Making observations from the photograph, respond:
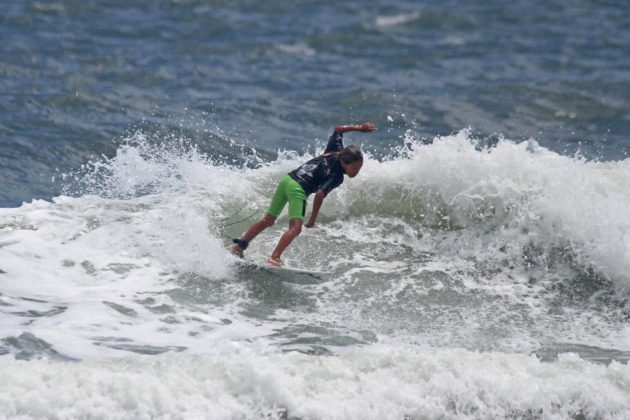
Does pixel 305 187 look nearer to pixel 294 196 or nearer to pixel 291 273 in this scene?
pixel 294 196

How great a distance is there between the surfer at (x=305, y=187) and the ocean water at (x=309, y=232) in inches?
14.5

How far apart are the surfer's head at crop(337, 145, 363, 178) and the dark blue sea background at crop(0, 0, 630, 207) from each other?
4528mm

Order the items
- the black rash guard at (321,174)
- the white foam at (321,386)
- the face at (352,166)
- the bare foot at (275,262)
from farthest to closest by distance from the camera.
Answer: the black rash guard at (321,174) < the face at (352,166) < the bare foot at (275,262) < the white foam at (321,386)

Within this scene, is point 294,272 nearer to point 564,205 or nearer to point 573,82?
point 564,205

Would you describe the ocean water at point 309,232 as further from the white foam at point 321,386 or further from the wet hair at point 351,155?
the wet hair at point 351,155

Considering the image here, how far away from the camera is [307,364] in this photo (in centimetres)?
808

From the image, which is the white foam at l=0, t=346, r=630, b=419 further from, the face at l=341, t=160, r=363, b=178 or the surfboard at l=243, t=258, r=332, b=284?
the face at l=341, t=160, r=363, b=178

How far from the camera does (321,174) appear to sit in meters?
10.4

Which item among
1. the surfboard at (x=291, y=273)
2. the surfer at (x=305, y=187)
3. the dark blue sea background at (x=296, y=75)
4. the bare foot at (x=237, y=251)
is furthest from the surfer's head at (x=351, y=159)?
the dark blue sea background at (x=296, y=75)

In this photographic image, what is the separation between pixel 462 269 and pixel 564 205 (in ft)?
5.16

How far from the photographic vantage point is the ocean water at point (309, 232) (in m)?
7.86

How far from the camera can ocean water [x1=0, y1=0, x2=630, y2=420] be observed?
7863 millimetres

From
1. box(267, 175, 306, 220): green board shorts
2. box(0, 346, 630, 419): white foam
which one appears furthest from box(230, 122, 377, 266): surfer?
box(0, 346, 630, 419): white foam

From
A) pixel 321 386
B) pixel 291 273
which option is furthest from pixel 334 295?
pixel 321 386
